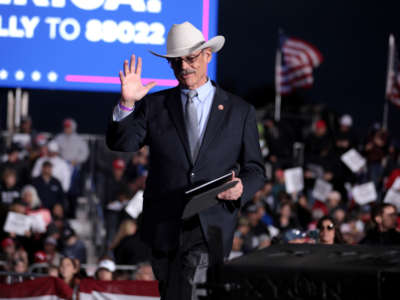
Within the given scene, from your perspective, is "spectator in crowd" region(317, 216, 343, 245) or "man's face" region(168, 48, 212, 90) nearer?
"man's face" region(168, 48, 212, 90)

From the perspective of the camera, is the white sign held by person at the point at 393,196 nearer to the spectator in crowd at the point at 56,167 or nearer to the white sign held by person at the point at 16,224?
the white sign held by person at the point at 16,224

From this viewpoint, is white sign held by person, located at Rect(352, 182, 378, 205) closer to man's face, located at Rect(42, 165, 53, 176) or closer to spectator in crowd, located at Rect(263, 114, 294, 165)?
spectator in crowd, located at Rect(263, 114, 294, 165)

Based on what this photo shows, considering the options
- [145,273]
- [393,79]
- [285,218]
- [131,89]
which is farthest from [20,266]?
[393,79]

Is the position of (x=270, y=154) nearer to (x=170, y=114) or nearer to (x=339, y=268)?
(x=170, y=114)

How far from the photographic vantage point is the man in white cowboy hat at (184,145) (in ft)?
13.2

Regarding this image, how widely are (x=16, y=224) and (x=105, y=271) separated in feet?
8.87

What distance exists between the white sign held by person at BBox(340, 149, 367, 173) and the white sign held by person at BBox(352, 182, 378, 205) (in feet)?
3.14

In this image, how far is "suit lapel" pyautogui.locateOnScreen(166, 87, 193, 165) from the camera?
4152mm

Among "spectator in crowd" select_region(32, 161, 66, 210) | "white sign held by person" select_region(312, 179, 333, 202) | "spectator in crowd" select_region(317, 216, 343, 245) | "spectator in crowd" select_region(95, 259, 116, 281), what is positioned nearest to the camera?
"spectator in crowd" select_region(317, 216, 343, 245)

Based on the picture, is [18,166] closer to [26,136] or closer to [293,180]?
[26,136]

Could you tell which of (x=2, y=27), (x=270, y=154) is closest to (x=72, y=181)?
(x=270, y=154)

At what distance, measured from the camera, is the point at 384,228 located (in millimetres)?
8469

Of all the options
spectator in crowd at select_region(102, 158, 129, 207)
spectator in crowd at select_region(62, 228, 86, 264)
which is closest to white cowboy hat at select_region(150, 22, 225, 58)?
spectator in crowd at select_region(62, 228, 86, 264)

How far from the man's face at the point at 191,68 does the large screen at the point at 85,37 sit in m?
2.80
